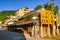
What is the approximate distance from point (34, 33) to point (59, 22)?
8896mm

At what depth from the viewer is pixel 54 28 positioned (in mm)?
41844

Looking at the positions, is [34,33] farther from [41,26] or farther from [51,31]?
[51,31]

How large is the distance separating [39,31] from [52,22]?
204 inches

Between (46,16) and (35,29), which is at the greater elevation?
(46,16)

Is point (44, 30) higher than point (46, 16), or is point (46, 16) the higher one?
point (46, 16)

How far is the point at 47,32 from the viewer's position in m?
40.8

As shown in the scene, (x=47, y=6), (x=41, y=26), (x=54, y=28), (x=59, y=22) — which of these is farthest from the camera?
(x=47, y=6)

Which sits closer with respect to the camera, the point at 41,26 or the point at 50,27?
the point at 41,26

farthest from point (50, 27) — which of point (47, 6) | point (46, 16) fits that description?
point (47, 6)

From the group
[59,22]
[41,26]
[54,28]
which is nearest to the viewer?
[41,26]

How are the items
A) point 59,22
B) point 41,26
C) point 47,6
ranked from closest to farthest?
point 41,26 → point 59,22 → point 47,6

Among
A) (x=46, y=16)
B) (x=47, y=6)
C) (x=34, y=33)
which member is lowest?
(x=34, y=33)

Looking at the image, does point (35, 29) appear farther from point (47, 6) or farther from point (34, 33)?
point (47, 6)

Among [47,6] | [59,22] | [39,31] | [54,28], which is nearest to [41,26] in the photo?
[39,31]
